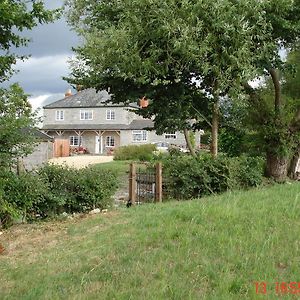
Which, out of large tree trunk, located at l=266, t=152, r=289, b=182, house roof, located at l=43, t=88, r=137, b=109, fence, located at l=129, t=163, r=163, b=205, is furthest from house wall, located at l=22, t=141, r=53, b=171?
house roof, located at l=43, t=88, r=137, b=109

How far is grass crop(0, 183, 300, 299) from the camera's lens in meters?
4.33

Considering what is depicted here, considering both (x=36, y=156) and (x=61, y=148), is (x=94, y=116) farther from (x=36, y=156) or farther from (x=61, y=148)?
(x=36, y=156)

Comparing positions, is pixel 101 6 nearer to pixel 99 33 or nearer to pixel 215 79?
pixel 99 33

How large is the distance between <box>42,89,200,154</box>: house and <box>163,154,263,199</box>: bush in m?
35.5

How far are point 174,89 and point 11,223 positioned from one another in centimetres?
743

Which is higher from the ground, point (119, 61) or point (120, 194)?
point (119, 61)

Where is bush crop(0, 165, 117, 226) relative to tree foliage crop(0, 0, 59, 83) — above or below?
below

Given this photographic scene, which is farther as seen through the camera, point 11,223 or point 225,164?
point 225,164

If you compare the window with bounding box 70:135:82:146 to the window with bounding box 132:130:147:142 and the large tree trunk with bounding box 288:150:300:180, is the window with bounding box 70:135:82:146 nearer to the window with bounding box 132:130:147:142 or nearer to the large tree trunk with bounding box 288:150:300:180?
the window with bounding box 132:130:147:142

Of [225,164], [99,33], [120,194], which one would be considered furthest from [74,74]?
[225,164]

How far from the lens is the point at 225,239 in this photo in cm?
564

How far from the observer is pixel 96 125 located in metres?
49.6

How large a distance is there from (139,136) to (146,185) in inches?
1467
